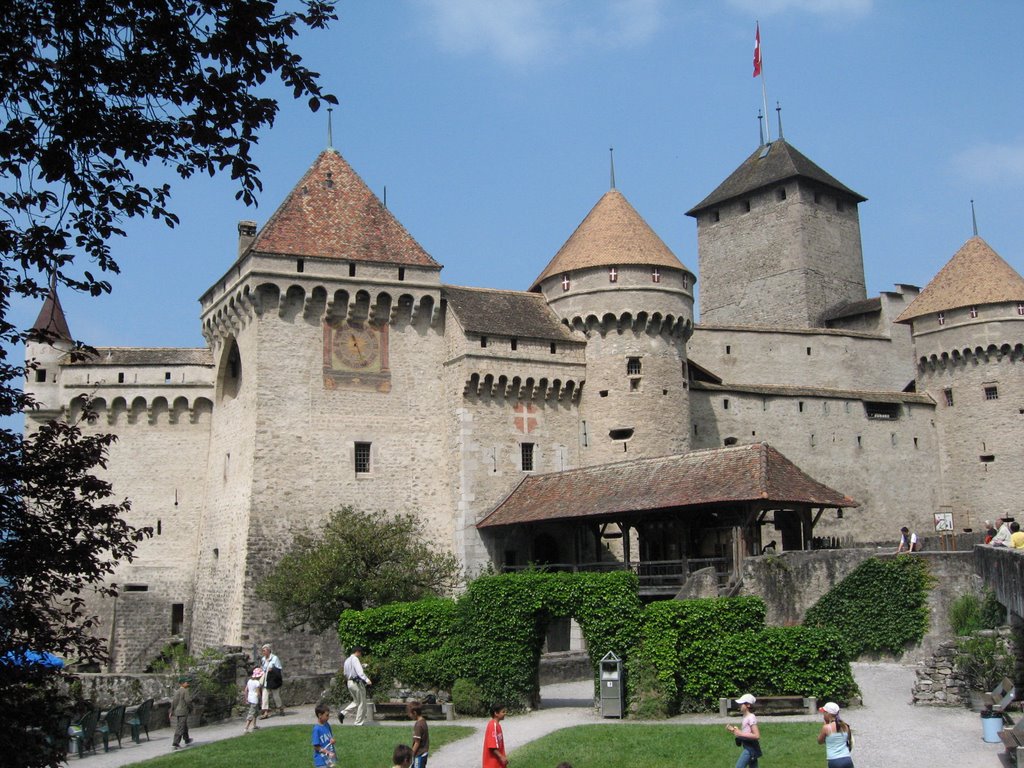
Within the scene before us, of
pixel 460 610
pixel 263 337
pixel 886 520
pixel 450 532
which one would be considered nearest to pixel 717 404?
pixel 886 520

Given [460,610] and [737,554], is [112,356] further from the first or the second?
[737,554]

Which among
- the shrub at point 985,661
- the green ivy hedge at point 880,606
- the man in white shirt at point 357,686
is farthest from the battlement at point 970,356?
the man in white shirt at point 357,686

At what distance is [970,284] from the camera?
4591 centimetres

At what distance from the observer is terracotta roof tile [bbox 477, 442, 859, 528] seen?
2781 centimetres

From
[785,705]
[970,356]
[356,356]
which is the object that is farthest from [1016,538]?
[970,356]

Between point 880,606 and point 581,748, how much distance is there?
39.3 feet

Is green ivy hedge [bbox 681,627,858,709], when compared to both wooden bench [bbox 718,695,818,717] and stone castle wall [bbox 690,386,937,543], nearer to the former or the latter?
wooden bench [bbox 718,695,818,717]

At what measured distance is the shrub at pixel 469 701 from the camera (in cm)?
2248

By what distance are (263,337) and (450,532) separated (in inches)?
322

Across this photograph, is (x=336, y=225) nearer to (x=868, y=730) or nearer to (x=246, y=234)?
(x=246, y=234)

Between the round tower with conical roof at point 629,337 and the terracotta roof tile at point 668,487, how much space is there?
3.19m

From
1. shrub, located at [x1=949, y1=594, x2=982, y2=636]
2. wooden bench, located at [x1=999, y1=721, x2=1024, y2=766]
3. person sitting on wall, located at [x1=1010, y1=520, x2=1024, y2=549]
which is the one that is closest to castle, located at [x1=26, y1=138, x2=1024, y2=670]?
shrub, located at [x1=949, y1=594, x2=982, y2=636]

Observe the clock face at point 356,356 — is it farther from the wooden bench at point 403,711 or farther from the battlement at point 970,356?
the battlement at point 970,356

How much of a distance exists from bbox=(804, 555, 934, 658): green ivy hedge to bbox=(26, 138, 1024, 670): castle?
2.24 m
